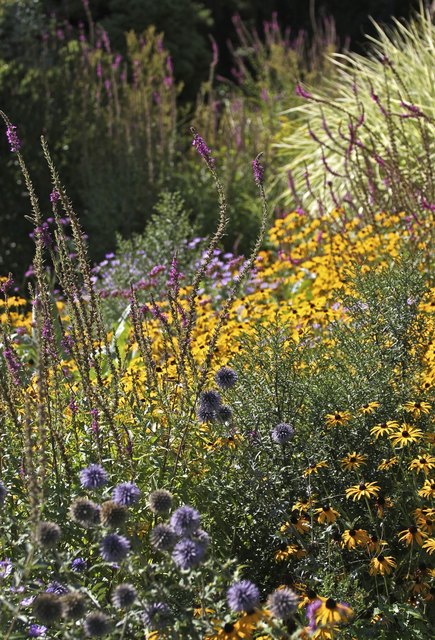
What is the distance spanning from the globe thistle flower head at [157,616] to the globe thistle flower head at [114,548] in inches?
4.7

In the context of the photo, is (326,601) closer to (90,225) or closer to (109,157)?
(90,225)

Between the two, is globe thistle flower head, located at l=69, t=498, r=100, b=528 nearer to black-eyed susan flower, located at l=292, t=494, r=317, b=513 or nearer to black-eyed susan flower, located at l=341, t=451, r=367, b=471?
black-eyed susan flower, located at l=292, t=494, r=317, b=513

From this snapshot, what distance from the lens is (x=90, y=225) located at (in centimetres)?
825

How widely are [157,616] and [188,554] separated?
0.16 meters

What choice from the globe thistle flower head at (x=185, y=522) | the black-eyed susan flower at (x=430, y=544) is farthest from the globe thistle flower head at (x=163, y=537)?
the black-eyed susan flower at (x=430, y=544)

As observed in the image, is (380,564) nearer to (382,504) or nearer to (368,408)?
(382,504)

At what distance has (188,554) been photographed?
1.93 metres

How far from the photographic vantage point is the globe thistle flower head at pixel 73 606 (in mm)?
1833

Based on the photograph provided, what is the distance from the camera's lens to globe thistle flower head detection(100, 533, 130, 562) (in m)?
1.95

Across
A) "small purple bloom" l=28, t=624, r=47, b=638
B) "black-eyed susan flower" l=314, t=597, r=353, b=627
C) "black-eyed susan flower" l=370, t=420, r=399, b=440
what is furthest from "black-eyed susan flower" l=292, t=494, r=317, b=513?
"small purple bloom" l=28, t=624, r=47, b=638

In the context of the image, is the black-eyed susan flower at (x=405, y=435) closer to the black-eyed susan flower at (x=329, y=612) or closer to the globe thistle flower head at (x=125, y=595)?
the black-eyed susan flower at (x=329, y=612)

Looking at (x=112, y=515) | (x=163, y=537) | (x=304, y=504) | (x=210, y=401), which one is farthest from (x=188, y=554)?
(x=304, y=504)

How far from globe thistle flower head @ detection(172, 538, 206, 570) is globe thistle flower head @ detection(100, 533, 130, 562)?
0.35ft

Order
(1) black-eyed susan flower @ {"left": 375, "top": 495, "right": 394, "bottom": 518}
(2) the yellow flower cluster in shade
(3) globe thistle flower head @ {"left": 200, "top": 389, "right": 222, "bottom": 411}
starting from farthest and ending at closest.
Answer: (2) the yellow flower cluster in shade
(1) black-eyed susan flower @ {"left": 375, "top": 495, "right": 394, "bottom": 518}
(3) globe thistle flower head @ {"left": 200, "top": 389, "right": 222, "bottom": 411}
